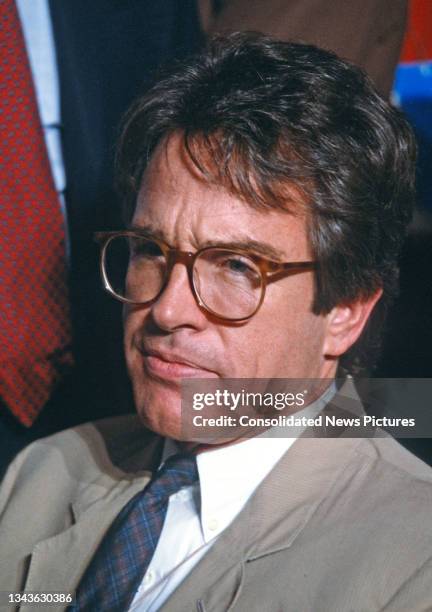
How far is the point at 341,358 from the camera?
158 centimetres

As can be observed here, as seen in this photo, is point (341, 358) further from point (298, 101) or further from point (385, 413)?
point (298, 101)

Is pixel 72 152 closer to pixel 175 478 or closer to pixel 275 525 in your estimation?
pixel 175 478

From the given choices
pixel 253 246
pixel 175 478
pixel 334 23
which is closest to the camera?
pixel 253 246

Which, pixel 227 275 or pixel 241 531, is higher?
pixel 227 275

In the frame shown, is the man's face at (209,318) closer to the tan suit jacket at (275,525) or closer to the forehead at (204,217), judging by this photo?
the forehead at (204,217)

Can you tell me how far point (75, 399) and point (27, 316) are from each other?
288 mm

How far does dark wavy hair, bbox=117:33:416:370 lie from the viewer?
126 centimetres

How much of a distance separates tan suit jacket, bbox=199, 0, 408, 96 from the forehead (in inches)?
14.4

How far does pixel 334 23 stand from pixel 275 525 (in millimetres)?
986

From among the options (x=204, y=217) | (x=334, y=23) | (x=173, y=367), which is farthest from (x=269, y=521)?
(x=334, y=23)

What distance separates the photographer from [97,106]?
1.59 m

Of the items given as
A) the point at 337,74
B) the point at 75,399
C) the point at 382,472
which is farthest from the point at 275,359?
the point at 75,399

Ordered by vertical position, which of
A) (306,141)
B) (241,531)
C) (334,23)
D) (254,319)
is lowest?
(241,531)

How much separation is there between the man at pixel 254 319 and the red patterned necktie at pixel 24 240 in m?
0.20
